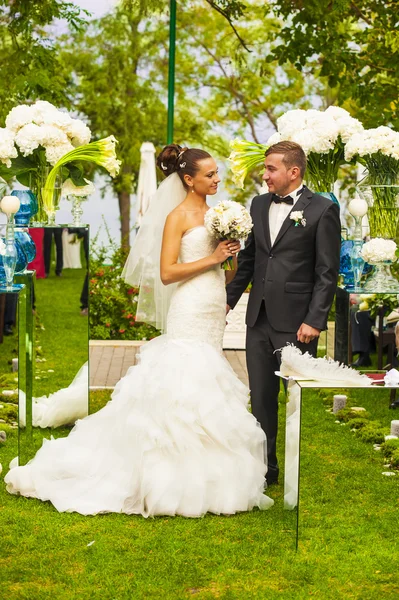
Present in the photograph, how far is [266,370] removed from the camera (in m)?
5.83

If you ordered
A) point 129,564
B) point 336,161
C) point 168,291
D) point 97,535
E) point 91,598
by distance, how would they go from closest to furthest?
point 91,598, point 129,564, point 97,535, point 168,291, point 336,161

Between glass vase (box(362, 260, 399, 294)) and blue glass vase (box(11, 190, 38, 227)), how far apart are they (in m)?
2.35

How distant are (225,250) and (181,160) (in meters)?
0.65

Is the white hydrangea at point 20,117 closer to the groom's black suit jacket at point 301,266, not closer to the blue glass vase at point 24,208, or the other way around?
the blue glass vase at point 24,208

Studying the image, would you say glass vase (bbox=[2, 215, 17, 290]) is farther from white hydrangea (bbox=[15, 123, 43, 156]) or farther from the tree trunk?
the tree trunk

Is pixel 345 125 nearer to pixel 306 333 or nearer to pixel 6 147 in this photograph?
pixel 306 333

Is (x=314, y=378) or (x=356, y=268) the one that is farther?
(x=356, y=268)

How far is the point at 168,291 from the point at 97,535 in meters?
1.77

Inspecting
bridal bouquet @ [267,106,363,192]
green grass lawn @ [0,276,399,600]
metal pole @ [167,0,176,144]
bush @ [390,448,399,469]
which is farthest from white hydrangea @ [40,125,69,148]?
metal pole @ [167,0,176,144]

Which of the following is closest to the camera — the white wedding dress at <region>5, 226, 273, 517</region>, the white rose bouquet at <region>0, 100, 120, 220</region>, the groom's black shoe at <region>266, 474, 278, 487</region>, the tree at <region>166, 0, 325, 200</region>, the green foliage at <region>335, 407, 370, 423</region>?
the green foliage at <region>335, 407, 370, 423</region>

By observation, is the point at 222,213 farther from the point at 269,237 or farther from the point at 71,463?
the point at 71,463

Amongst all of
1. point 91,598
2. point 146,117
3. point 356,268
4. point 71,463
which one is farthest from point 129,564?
point 146,117

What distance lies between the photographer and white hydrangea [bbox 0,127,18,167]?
643 centimetres

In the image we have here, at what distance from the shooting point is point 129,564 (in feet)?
15.0
